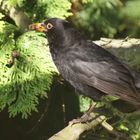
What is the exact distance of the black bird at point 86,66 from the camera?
321 centimetres

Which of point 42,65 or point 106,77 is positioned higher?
point 42,65

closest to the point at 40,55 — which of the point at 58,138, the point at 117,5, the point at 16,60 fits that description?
the point at 16,60

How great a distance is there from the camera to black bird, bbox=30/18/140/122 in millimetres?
3211

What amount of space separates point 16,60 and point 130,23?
1.06 m

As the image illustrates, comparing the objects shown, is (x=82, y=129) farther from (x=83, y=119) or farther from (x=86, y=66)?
(x=86, y=66)

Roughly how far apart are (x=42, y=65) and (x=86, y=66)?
0.80ft

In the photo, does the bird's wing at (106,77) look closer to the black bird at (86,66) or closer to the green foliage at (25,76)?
the black bird at (86,66)

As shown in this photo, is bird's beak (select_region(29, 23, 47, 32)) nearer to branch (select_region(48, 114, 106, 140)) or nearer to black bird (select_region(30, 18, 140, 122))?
black bird (select_region(30, 18, 140, 122))

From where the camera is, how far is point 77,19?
4.04m

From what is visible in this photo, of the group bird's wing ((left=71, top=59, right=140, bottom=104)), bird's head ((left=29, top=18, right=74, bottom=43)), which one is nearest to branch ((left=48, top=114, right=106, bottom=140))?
bird's wing ((left=71, top=59, right=140, bottom=104))

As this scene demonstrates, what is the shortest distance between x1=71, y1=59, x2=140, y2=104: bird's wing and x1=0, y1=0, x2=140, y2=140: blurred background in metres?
0.18

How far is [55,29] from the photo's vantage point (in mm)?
3309

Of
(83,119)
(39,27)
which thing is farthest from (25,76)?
(83,119)

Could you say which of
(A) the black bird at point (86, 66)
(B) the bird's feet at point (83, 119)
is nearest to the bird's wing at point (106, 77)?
(A) the black bird at point (86, 66)
